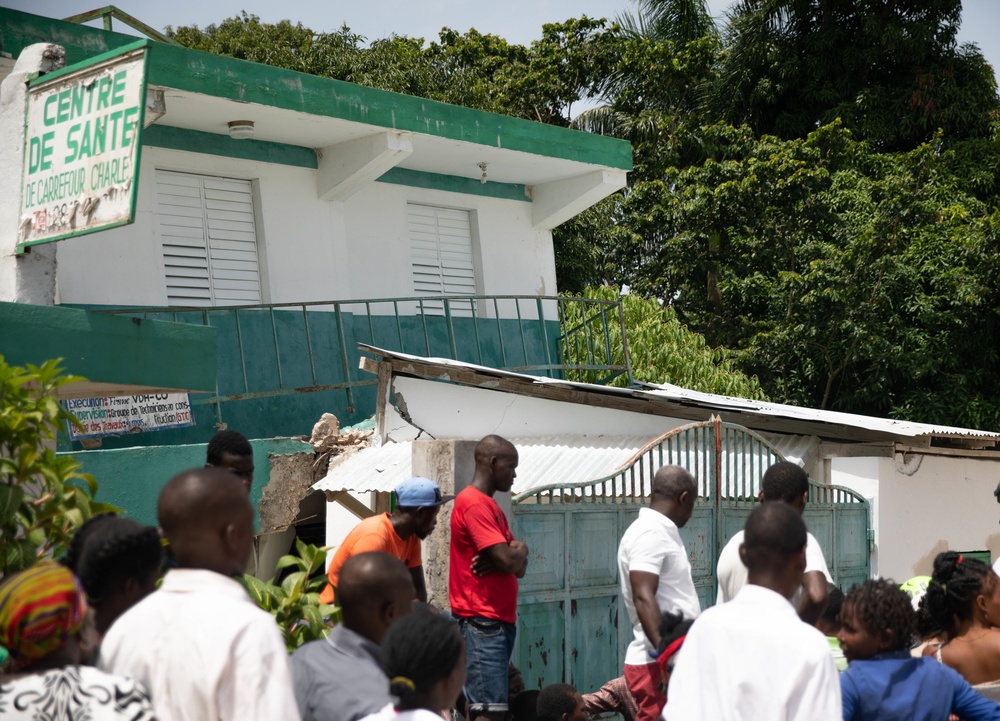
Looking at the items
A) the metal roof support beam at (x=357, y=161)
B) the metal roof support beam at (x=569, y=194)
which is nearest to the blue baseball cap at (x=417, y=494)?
the metal roof support beam at (x=357, y=161)

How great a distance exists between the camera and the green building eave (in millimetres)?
4867

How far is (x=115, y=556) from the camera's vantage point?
2.72 meters

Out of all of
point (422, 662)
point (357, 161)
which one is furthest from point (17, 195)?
point (357, 161)

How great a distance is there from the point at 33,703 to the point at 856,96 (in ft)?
66.8

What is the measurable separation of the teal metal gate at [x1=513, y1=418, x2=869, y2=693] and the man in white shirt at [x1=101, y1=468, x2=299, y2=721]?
3688 millimetres

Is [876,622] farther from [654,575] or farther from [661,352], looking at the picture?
[661,352]

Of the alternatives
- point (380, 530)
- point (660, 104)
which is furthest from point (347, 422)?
point (660, 104)

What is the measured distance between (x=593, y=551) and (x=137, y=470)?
2.92 metres

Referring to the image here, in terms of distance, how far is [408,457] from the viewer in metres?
7.94

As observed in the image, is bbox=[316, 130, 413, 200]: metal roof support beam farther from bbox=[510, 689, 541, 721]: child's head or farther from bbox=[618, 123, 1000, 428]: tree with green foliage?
bbox=[618, 123, 1000, 428]: tree with green foliage

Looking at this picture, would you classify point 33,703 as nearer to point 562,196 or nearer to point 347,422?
point 347,422

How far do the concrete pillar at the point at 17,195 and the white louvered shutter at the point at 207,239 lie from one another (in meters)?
4.24

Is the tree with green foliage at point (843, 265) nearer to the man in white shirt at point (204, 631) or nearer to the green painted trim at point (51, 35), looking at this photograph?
the green painted trim at point (51, 35)

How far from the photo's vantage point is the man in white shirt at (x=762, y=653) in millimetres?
2900
